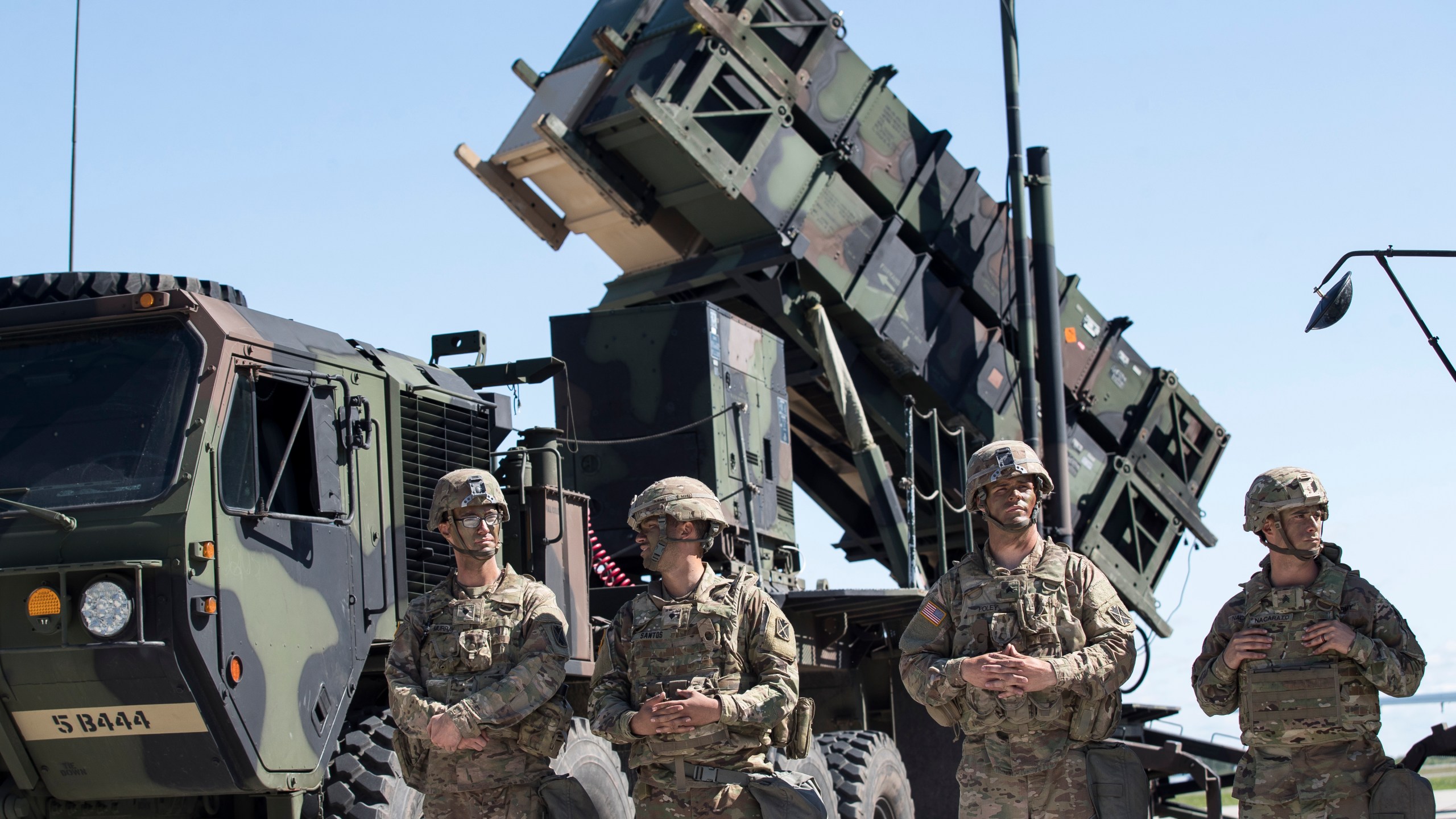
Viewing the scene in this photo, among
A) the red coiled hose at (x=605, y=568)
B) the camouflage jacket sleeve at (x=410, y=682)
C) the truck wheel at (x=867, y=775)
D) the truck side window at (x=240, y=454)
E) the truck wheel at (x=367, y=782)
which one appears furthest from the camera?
the red coiled hose at (x=605, y=568)

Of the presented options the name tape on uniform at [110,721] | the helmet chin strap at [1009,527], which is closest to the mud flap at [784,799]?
the helmet chin strap at [1009,527]

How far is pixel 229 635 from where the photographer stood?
4.54 meters

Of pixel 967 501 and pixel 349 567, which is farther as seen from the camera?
pixel 349 567

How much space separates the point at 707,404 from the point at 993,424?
87.5 inches

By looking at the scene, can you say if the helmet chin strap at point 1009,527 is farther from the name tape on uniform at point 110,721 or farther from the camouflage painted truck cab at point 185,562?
the name tape on uniform at point 110,721

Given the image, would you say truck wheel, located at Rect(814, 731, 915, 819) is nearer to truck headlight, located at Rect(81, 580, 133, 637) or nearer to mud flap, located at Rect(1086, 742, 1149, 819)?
mud flap, located at Rect(1086, 742, 1149, 819)

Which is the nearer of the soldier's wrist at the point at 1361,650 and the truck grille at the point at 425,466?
the soldier's wrist at the point at 1361,650

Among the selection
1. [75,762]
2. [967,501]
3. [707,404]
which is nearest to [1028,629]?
[967,501]

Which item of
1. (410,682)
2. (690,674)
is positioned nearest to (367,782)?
(410,682)

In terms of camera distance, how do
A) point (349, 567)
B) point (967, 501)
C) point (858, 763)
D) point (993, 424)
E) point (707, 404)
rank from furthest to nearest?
1. point (993, 424)
2. point (707, 404)
3. point (858, 763)
4. point (349, 567)
5. point (967, 501)

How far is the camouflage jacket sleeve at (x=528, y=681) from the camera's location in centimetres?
447

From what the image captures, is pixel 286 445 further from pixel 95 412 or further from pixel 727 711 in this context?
pixel 727 711

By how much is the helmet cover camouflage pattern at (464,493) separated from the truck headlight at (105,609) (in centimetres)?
90

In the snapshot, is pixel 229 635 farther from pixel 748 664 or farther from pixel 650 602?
pixel 748 664
